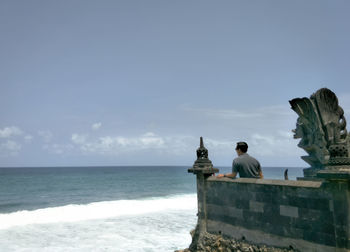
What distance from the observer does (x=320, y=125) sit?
8.16 m

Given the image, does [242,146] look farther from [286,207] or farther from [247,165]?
[286,207]

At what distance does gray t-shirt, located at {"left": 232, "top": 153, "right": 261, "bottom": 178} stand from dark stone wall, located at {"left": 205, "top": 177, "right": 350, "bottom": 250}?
0.77 ft

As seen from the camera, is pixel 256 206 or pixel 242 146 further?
pixel 242 146

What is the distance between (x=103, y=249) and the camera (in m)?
13.2

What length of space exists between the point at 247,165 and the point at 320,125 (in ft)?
8.61

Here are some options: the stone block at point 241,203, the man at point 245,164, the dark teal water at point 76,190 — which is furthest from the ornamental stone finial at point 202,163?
the dark teal water at point 76,190

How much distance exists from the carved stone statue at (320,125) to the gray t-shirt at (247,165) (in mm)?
2037

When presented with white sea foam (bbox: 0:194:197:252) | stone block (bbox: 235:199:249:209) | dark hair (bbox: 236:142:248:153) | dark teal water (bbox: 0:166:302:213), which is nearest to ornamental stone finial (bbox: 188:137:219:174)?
stone block (bbox: 235:199:249:209)

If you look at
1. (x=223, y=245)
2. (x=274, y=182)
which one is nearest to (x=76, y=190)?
(x=223, y=245)

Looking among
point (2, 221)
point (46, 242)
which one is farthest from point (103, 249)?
point (2, 221)

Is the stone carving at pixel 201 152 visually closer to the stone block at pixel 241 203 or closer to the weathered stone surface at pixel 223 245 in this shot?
the stone block at pixel 241 203

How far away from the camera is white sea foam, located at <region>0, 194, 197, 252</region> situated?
44.8ft

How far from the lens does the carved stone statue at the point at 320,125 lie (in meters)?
8.03

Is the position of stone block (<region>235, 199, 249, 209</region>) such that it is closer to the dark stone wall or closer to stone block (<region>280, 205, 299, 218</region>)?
the dark stone wall
